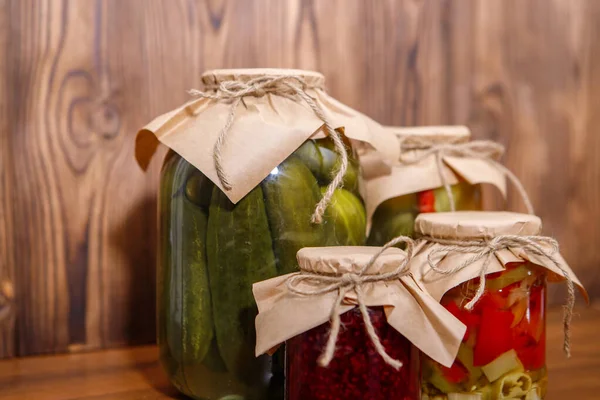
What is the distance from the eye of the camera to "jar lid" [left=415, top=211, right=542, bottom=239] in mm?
687

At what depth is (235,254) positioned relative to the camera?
709 millimetres

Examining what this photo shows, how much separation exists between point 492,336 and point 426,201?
0.84ft

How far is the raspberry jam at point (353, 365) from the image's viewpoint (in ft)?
1.97

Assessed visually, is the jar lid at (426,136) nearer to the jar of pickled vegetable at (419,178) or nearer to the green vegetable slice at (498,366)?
the jar of pickled vegetable at (419,178)

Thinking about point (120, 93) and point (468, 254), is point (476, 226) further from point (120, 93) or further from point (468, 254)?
point (120, 93)

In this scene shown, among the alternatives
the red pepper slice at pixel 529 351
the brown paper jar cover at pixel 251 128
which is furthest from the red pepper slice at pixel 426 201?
the red pepper slice at pixel 529 351

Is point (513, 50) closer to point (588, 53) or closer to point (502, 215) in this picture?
point (588, 53)

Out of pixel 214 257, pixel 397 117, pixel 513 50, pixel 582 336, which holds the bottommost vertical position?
pixel 582 336

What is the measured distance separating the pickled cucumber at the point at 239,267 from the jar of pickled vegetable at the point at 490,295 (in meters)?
0.16

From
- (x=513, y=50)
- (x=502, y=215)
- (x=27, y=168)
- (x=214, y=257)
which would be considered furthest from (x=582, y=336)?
(x=27, y=168)

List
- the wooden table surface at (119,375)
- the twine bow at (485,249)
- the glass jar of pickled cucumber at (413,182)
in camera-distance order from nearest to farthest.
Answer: the twine bow at (485,249), the wooden table surface at (119,375), the glass jar of pickled cucumber at (413,182)

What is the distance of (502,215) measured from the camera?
75cm

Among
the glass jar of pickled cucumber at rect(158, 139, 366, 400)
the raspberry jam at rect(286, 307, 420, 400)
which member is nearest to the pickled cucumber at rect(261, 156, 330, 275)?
the glass jar of pickled cucumber at rect(158, 139, 366, 400)

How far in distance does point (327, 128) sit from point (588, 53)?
690 mm
